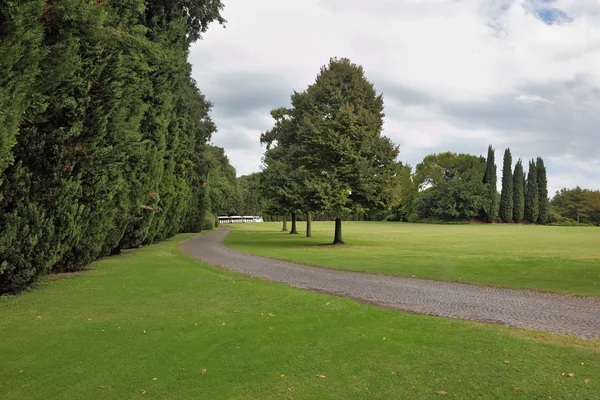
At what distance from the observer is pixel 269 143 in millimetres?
45531

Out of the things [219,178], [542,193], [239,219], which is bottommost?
[239,219]

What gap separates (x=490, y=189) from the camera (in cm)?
8406

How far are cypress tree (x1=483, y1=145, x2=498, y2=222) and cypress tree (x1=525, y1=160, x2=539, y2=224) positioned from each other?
6213mm

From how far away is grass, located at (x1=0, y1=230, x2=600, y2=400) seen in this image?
4.79 meters

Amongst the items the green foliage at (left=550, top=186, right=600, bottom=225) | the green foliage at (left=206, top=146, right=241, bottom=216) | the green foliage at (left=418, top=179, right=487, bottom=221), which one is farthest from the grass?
the green foliage at (left=550, top=186, right=600, bottom=225)

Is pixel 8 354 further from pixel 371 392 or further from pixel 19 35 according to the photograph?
pixel 19 35

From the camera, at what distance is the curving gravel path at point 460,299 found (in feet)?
26.9

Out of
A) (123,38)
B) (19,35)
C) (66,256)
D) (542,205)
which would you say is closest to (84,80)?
(123,38)

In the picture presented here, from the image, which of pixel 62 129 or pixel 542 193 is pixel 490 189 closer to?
pixel 542 193

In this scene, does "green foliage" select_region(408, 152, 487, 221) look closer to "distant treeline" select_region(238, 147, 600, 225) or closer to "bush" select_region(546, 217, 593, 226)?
"distant treeline" select_region(238, 147, 600, 225)

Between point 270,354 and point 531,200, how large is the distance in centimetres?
9111

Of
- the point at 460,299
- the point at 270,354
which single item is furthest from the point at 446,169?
the point at 270,354

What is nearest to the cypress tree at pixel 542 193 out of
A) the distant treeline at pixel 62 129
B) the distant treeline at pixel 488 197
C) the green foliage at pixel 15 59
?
the distant treeline at pixel 488 197

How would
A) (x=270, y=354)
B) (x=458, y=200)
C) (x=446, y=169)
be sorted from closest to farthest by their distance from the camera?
(x=270, y=354), (x=458, y=200), (x=446, y=169)
